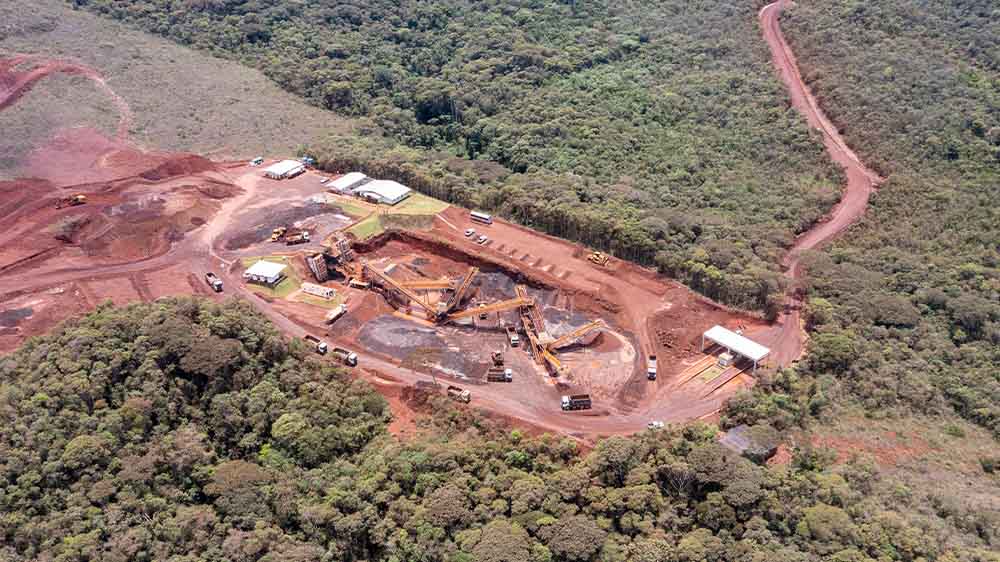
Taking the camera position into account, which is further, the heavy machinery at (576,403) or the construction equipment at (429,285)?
the construction equipment at (429,285)

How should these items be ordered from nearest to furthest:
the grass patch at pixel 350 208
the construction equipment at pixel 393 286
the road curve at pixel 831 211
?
the road curve at pixel 831 211
the construction equipment at pixel 393 286
the grass patch at pixel 350 208

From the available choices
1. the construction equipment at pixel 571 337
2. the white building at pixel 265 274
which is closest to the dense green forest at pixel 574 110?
the construction equipment at pixel 571 337

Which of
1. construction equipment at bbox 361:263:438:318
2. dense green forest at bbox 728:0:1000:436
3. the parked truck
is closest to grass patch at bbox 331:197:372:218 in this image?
construction equipment at bbox 361:263:438:318

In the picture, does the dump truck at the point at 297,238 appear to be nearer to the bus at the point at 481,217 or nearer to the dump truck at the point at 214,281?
the dump truck at the point at 214,281

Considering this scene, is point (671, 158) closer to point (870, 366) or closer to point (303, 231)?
point (870, 366)

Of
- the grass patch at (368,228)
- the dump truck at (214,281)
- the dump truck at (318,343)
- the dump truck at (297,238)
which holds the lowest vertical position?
the dump truck at (214,281)

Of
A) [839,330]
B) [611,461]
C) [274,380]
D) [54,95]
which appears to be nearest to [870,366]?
[839,330]

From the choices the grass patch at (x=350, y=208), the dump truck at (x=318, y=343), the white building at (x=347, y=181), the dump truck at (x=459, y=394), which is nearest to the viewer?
the dump truck at (x=459, y=394)

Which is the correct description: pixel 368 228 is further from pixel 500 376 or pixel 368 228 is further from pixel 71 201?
pixel 71 201
